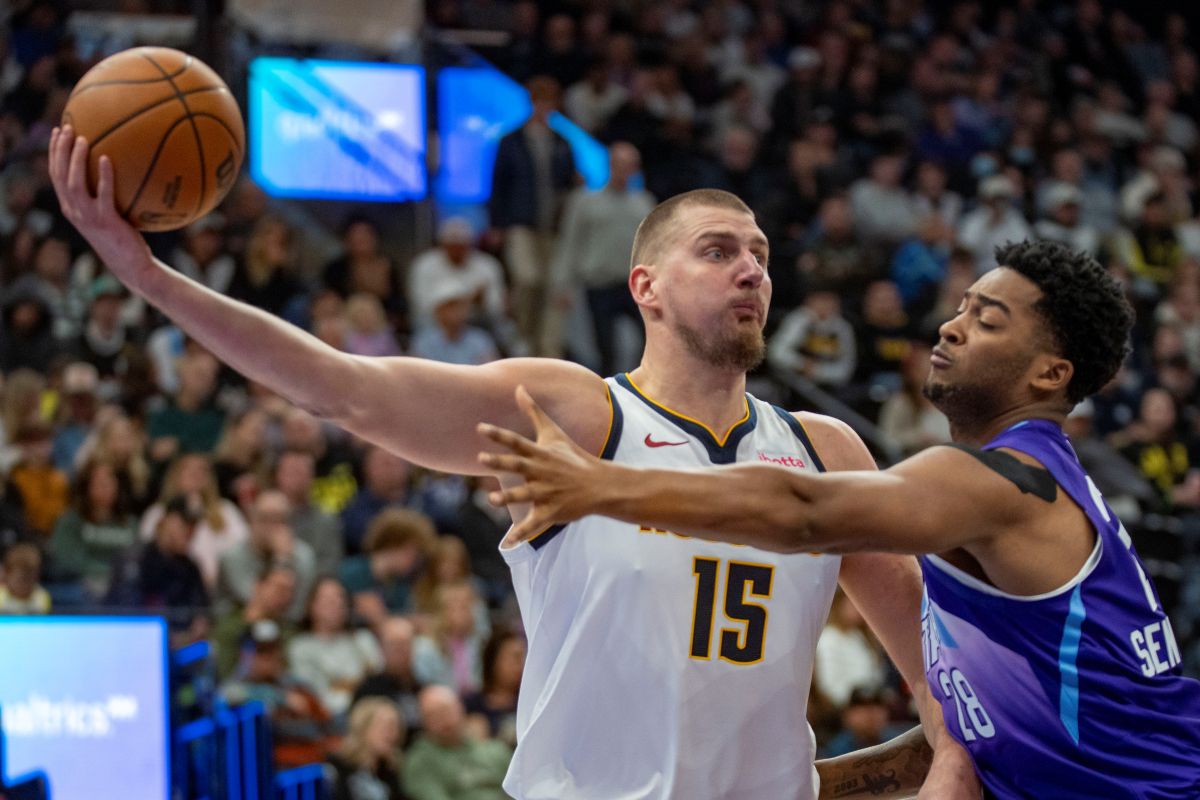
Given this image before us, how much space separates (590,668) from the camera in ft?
14.0

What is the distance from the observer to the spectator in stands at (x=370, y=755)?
27.8 feet

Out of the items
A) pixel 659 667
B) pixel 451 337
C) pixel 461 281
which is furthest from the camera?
pixel 461 281

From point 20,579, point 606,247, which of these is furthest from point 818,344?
point 20,579

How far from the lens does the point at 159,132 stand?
3.88m

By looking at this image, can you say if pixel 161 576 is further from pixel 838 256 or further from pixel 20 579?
pixel 838 256

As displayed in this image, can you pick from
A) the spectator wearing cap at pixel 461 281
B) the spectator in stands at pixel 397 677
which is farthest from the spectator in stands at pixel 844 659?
the spectator wearing cap at pixel 461 281

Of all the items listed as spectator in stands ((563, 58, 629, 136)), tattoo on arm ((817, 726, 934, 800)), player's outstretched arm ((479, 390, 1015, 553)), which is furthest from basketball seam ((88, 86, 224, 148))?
spectator in stands ((563, 58, 629, 136))

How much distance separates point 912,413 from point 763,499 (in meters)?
9.33

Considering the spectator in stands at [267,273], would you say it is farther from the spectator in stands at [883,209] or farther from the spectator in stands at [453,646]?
the spectator in stands at [883,209]

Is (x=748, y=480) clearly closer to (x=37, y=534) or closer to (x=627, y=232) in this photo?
(x=37, y=534)

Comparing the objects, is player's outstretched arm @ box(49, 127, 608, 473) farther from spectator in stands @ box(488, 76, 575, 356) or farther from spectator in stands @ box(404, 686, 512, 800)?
spectator in stands @ box(488, 76, 575, 356)

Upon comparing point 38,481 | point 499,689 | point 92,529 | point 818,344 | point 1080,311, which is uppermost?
point 1080,311

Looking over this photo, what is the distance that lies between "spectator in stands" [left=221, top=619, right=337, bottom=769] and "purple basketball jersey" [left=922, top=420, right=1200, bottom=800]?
527 cm

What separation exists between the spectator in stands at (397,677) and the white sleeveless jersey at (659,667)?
4774 mm
